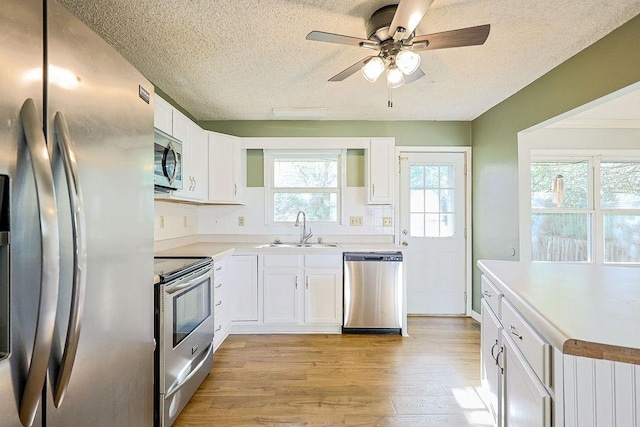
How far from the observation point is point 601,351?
74cm

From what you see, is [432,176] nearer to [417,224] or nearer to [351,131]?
[417,224]

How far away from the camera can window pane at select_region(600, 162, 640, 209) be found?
3.56 meters

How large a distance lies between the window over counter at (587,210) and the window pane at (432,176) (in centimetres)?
114

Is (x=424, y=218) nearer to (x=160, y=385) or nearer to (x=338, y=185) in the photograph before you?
(x=338, y=185)

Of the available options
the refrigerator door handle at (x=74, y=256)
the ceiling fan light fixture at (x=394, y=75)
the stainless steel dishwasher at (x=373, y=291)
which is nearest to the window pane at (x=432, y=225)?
the stainless steel dishwasher at (x=373, y=291)

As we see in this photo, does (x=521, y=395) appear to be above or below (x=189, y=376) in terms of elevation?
above

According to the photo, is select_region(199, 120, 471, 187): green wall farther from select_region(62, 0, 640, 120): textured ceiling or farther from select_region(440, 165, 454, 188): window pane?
select_region(62, 0, 640, 120): textured ceiling

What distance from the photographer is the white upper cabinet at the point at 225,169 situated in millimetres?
3230

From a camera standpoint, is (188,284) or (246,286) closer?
(188,284)

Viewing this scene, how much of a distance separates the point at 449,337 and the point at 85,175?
3218 mm

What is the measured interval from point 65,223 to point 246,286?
242cm

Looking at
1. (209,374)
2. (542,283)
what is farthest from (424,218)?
(209,374)

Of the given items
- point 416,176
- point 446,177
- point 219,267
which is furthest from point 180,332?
point 446,177

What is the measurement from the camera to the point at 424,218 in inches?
148
